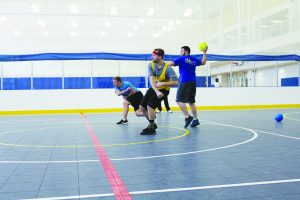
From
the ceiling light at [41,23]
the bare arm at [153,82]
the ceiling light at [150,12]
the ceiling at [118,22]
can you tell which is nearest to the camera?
the bare arm at [153,82]

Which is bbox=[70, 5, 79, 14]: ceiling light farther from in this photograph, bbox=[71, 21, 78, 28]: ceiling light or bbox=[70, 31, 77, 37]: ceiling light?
bbox=[70, 31, 77, 37]: ceiling light

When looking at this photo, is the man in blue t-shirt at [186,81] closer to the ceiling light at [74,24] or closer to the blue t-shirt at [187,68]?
the blue t-shirt at [187,68]

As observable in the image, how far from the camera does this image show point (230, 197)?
2.82 metres

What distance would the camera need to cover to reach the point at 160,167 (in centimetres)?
395

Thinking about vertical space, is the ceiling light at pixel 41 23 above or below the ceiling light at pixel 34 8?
below

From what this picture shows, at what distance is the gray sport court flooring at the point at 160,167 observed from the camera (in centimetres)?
299

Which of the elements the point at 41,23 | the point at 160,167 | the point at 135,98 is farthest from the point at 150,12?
the point at 160,167

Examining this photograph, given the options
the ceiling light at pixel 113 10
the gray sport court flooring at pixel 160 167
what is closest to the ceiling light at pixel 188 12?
the ceiling light at pixel 113 10

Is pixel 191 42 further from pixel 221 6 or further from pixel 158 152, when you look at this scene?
pixel 158 152

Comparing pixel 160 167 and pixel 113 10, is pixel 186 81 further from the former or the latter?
pixel 113 10

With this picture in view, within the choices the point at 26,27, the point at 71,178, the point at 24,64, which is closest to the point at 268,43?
the point at 24,64

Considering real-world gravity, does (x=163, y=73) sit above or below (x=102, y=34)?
below

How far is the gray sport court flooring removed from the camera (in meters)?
2.99

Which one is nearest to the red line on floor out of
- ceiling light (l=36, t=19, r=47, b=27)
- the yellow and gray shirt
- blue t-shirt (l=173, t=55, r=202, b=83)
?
the yellow and gray shirt
